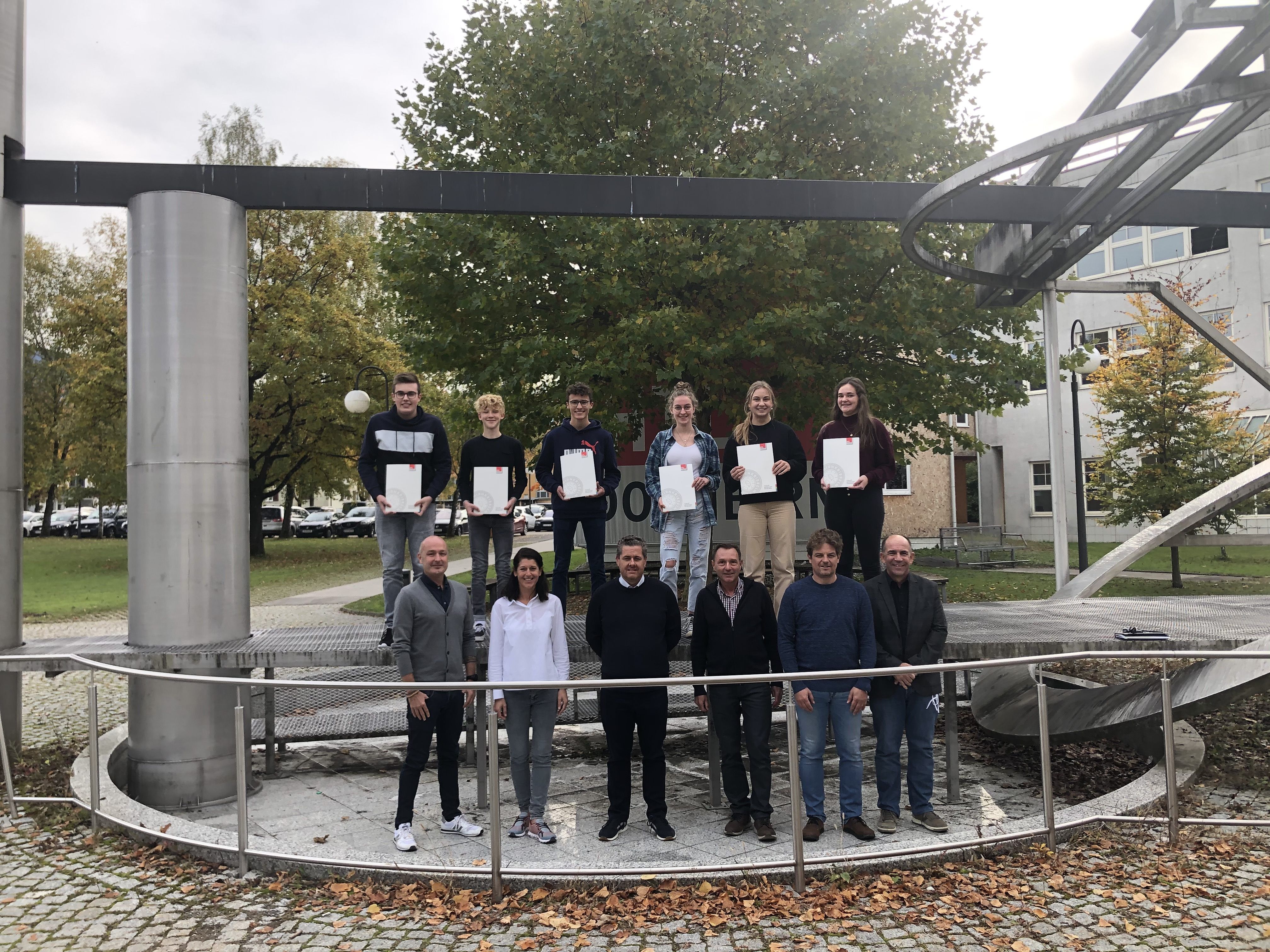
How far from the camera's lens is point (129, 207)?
763 centimetres

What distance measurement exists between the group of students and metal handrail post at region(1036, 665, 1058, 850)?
0.63 metres

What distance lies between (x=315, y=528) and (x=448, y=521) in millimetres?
16131

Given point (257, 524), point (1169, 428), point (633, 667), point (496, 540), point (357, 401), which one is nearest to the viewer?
point (633, 667)

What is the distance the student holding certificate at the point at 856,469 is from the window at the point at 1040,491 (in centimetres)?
3047

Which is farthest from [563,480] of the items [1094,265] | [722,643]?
[1094,265]

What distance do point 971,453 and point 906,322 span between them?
26999mm

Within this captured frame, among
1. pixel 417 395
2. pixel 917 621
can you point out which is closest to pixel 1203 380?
pixel 917 621

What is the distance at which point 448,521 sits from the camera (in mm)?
72062

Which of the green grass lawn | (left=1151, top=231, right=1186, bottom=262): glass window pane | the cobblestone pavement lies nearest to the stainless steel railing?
the cobblestone pavement

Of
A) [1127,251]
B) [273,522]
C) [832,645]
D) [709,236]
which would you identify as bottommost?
[832,645]

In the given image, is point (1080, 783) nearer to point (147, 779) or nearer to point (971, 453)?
point (147, 779)

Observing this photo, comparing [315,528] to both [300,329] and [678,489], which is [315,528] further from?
[678,489]

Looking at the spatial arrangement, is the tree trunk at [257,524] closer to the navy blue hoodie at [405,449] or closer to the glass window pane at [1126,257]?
the navy blue hoodie at [405,449]

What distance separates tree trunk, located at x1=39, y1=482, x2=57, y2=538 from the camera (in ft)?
178
